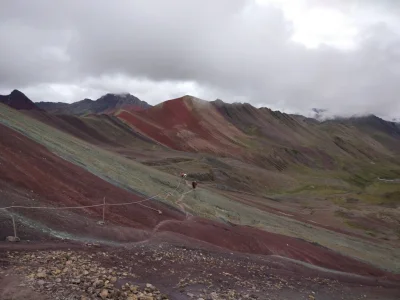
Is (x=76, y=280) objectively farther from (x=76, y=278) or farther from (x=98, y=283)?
(x=98, y=283)

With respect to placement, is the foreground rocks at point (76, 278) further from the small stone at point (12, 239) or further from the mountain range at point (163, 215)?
the mountain range at point (163, 215)

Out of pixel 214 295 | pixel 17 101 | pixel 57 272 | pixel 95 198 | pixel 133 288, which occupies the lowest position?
pixel 214 295

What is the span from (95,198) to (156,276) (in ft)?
31.8

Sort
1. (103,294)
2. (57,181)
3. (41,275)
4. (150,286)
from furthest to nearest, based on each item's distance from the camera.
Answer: (57,181) → (150,286) → (41,275) → (103,294)

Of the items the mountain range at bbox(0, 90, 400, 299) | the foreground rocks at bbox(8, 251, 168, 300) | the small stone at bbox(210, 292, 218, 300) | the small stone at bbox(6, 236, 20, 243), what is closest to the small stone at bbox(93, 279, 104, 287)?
the foreground rocks at bbox(8, 251, 168, 300)

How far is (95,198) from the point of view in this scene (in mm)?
24297

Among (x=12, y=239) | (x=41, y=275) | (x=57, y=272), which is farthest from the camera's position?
(x=12, y=239)

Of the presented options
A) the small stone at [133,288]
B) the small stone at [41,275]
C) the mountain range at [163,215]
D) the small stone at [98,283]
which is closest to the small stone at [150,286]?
the small stone at [133,288]

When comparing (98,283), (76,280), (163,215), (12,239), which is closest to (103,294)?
(98,283)

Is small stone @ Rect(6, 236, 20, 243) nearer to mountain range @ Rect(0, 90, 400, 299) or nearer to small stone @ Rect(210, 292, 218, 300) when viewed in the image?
mountain range @ Rect(0, 90, 400, 299)

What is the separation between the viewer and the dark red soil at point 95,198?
845 inches

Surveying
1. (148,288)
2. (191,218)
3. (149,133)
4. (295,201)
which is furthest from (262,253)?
(149,133)

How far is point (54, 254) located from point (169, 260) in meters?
5.42

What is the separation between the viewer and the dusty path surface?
40.5 ft
